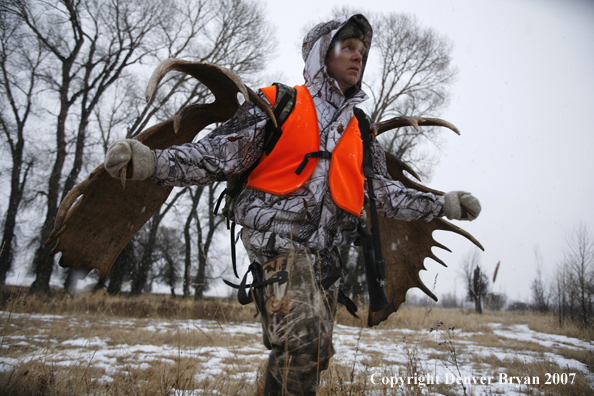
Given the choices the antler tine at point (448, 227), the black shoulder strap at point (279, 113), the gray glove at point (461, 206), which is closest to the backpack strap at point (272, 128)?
the black shoulder strap at point (279, 113)

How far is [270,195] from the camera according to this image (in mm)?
1880

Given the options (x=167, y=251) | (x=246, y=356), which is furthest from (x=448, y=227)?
(x=167, y=251)

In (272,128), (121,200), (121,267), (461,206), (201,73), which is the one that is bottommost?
(121,267)

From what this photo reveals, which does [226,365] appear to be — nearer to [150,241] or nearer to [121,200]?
[121,200]

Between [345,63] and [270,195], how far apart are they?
1045 mm

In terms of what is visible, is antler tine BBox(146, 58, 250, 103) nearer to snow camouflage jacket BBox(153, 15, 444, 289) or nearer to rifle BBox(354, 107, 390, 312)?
snow camouflage jacket BBox(153, 15, 444, 289)

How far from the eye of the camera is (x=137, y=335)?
5.70 metres

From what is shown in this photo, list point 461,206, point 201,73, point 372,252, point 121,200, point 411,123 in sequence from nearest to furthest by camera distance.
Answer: point 201,73 → point 372,252 → point 121,200 → point 461,206 → point 411,123

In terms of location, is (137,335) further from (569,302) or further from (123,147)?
(569,302)

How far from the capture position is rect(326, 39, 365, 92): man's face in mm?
2229

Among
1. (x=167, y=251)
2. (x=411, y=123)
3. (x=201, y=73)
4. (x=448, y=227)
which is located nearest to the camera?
(x=201, y=73)

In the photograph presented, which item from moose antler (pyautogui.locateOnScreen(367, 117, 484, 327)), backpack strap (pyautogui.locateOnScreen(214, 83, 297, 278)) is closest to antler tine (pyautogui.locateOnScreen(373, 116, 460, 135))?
moose antler (pyautogui.locateOnScreen(367, 117, 484, 327))

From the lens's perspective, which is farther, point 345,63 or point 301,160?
point 345,63

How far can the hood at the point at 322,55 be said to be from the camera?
2232 mm
